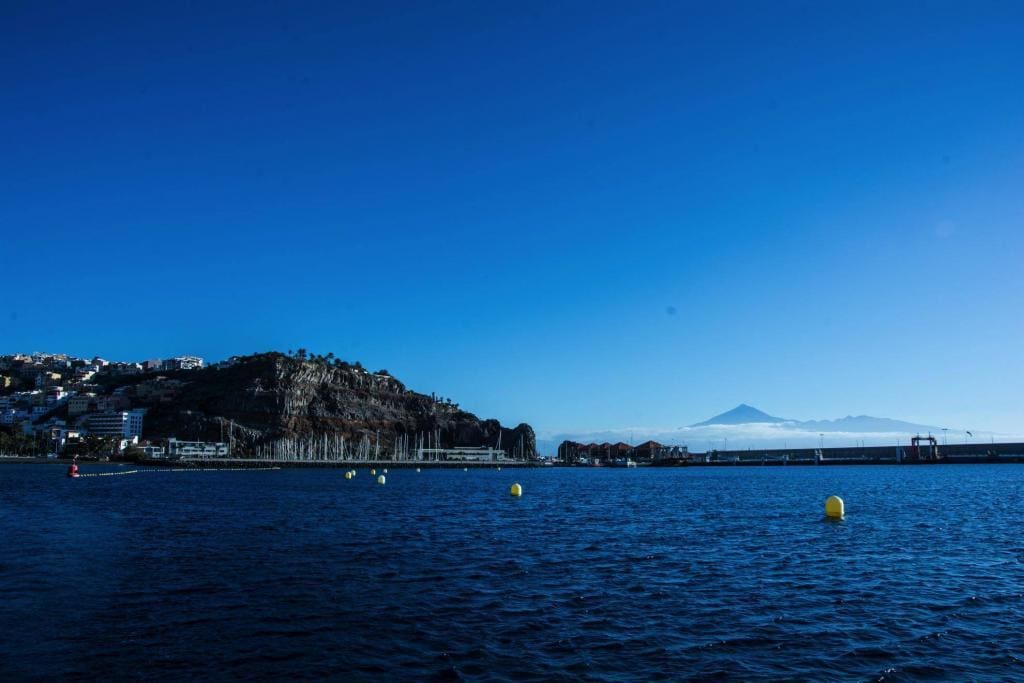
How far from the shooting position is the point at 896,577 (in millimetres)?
28609

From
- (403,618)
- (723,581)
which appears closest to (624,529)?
(723,581)

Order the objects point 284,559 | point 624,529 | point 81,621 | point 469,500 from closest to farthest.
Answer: point 81,621 < point 284,559 < point 624,529 < point 469,500

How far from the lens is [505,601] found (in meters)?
23.8

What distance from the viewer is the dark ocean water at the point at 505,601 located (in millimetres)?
17266

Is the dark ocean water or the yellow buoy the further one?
the yellow buoy

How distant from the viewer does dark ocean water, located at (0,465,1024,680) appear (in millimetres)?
17266

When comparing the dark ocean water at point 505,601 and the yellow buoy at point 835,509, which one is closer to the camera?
the dark ocean water at point 505,601

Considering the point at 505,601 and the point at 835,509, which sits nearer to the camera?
the point at 505,601

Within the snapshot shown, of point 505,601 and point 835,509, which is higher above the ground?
point 835,509

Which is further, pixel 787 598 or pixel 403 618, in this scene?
pixel 787 598

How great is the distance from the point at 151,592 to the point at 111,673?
9062mm

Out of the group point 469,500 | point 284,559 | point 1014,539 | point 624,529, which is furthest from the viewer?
point 469,500

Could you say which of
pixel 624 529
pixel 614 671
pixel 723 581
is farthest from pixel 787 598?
pixel 624 529

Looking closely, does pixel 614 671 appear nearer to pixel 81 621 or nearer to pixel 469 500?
pixel 81 621
